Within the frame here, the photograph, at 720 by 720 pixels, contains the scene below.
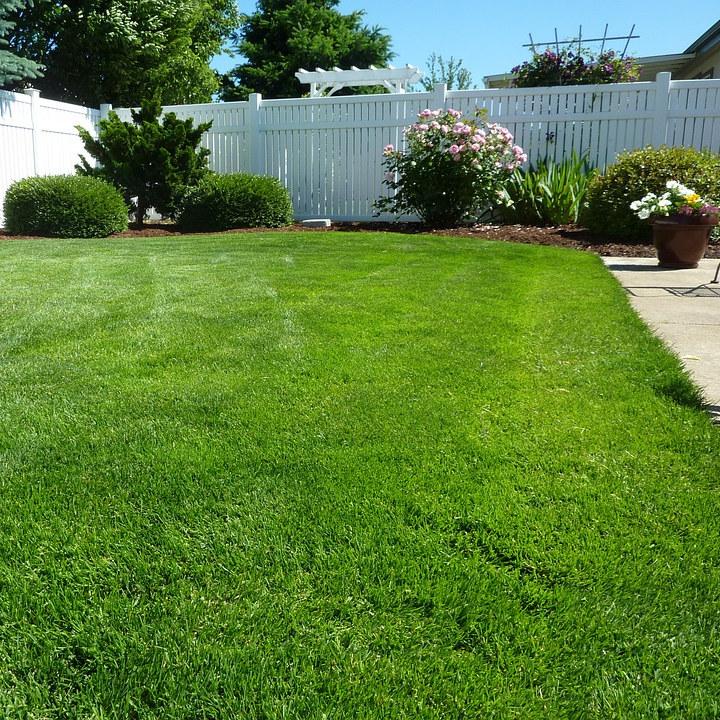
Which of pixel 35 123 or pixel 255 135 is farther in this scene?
pixel 255 135

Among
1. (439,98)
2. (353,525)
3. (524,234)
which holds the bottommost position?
(353,525)

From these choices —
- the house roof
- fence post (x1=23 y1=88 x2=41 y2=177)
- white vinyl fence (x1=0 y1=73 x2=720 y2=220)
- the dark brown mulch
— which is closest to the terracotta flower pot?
the dark brown mulch

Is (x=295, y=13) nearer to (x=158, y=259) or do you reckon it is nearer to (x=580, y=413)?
(x=158, y=259)

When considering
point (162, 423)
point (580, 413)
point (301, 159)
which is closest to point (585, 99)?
point (301, 159)

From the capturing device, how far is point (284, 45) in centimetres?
3117

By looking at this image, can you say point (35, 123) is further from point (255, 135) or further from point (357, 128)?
point (357, 128)

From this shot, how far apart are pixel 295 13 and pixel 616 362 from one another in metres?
31.6

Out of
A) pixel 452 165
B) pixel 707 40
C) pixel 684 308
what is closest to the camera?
pixel 684 308

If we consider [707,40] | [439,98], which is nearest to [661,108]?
[439,98]

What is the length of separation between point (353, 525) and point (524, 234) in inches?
303

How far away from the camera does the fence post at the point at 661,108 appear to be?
1020 cm

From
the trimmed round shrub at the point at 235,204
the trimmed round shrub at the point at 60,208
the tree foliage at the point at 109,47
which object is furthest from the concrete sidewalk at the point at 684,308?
the tree foliage at the point at 109,47

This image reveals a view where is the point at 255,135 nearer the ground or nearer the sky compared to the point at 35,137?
nearer the sky

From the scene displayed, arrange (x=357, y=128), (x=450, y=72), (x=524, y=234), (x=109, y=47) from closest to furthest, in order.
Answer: (x=524, y=234)
(x=357, y=128)
(x=109, y=47)
(x=450, y=72)
